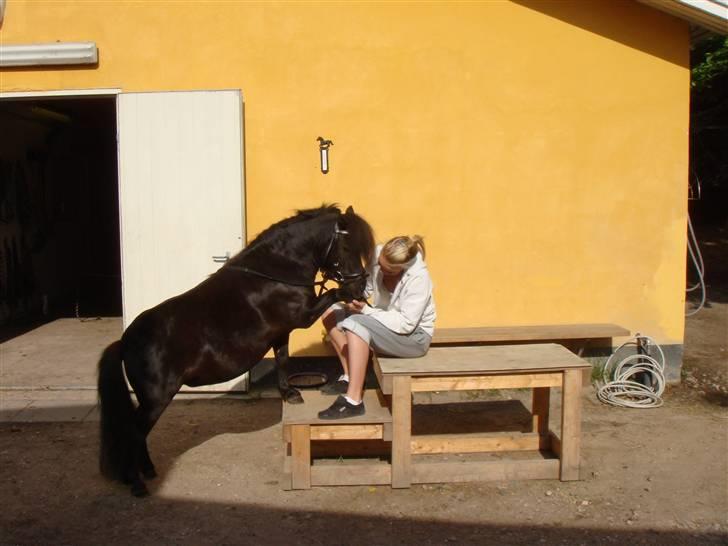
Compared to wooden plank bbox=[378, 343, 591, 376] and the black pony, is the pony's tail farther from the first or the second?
wooden plank bbox=[378, 343, 591, 376]

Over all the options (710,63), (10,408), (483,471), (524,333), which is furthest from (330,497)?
(710,63)

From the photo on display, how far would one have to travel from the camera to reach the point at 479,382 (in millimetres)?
4180

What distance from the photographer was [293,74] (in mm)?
5879

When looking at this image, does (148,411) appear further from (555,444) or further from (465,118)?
(465,118)

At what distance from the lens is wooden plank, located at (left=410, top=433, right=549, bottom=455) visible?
4.59 m

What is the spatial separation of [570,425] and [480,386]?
23.8 inches

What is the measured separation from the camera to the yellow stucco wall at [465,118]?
5.86 metres

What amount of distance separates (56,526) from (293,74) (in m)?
3.73

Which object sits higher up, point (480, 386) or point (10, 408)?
point (480, 386)

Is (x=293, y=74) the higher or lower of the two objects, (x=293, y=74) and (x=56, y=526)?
the higher

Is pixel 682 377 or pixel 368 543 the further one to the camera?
pixel 682 377

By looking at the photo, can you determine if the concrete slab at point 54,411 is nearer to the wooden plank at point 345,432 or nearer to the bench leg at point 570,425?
the wooden plank at point 345,432

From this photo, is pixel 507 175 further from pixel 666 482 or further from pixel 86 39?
pixel 86 39

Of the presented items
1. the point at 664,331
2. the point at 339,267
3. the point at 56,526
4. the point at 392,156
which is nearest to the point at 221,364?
the point at 339,267
